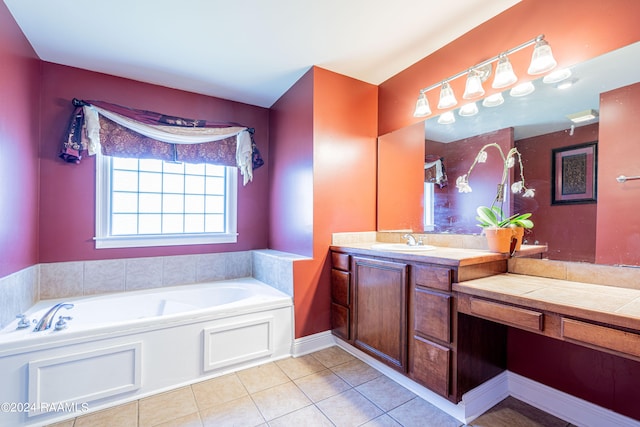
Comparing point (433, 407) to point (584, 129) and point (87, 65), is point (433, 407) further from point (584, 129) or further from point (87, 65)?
point (87, 65)

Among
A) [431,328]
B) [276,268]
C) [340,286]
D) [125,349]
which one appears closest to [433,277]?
[431,328]

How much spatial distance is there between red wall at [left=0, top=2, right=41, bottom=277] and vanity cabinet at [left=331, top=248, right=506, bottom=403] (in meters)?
2.40

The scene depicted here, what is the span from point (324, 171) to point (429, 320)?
1.46 metres

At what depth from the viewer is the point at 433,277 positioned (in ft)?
5.40

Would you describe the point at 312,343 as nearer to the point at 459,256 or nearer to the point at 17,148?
the point at 459,256

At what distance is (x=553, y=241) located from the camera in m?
1.61

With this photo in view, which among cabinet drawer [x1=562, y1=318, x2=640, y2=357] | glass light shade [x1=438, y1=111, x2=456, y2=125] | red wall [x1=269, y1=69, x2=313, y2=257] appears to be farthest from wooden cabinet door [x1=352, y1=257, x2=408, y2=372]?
glass light shade [x1=438, y1=111, x2=456, y2=125]

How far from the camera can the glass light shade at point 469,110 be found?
1985mm

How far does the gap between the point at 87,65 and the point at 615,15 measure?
368 cm

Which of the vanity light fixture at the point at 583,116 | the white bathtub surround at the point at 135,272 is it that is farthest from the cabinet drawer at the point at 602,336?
the white bathtub surround at the point at 135,272

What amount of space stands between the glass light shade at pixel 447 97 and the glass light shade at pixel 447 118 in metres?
0.05

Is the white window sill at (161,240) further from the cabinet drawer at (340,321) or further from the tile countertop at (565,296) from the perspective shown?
the tile countertop at (565,296)

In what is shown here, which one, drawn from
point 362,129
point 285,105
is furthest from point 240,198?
point 362,129

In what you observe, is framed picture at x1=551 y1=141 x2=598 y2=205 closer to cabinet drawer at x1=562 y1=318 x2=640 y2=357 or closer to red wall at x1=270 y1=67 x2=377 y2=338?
cabinet drawer at x1=562 y1=318 x2=640 y2=357
